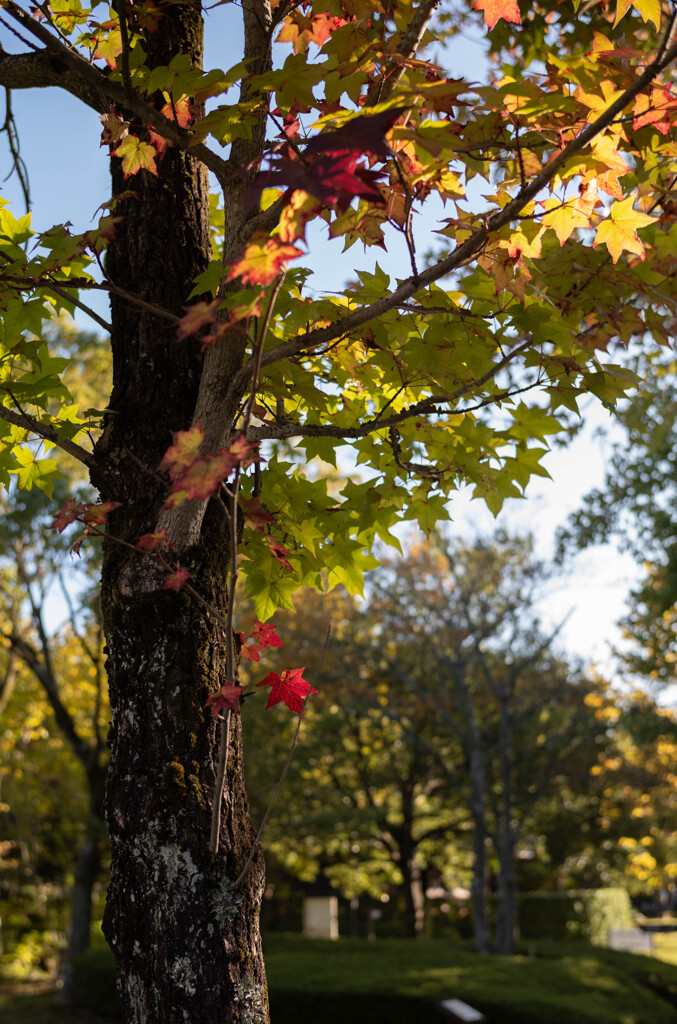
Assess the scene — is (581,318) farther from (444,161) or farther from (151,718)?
(151,718)

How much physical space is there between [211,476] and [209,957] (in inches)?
48.4

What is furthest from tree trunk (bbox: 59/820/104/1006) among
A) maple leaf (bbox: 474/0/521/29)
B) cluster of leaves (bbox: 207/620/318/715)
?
maple leaf (bbox: 474/0/521/29)

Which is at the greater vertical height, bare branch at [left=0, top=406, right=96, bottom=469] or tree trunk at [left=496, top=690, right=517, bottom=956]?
bare branch at [left=0, top=406, right=96, bottom=469]

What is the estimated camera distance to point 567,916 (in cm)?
2058

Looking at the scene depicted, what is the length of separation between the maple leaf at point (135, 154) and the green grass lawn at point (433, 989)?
9526mm

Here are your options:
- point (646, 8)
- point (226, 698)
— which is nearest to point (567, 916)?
point (226, 698)

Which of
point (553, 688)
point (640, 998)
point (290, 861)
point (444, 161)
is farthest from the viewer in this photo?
point (290, 861)

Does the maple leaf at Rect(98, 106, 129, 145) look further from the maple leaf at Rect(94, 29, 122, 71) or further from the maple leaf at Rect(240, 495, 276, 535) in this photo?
the maple leaf at Rect(240, 495, 276, 535)

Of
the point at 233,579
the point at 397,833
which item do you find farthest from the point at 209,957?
the point at 397,833

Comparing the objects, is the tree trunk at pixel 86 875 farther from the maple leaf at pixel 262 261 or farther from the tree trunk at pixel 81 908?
the maple leaf at pixel 262 261

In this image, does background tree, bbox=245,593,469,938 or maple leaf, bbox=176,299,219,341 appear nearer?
maple leaf, bbox=176,299,219,341

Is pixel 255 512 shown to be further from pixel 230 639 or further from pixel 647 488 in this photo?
pixel 647 488

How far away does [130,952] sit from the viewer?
1894mm

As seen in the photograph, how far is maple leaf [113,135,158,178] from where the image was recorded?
88.3 inches
